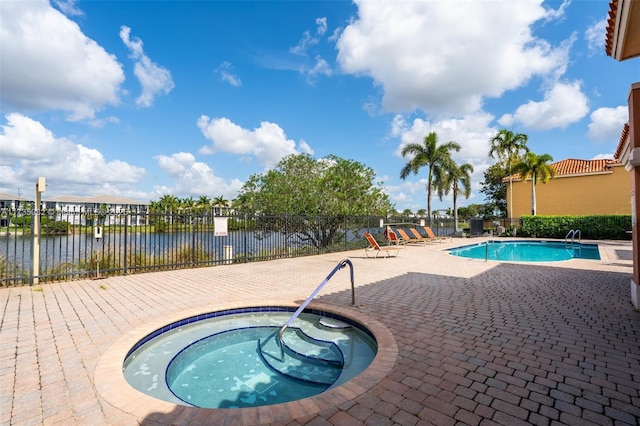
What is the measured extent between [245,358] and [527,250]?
19.1 metres

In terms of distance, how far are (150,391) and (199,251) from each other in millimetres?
Answer: 8023

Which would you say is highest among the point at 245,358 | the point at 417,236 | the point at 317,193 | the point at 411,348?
the point at 317,193

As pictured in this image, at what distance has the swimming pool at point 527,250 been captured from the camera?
583 inches

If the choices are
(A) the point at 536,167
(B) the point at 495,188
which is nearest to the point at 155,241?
(A) the point at 536,167

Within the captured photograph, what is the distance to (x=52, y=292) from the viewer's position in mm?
6086

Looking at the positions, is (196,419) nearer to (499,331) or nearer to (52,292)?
(499,331)

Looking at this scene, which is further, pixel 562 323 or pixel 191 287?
pixel 191 287

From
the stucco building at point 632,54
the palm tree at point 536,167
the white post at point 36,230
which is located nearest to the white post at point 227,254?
the white post at point 36,230

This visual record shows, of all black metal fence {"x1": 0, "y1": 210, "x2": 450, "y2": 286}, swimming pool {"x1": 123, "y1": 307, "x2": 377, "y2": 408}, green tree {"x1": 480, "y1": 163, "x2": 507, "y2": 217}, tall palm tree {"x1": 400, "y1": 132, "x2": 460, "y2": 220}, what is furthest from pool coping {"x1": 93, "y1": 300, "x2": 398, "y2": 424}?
green tree {"x1": 480, "y1": 163, "x2": 507, "y2": 217}

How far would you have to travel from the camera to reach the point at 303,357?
3816 millimetres

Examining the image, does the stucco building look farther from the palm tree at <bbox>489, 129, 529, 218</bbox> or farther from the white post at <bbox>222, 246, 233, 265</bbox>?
the palm tree at <bbox>489, 129, 529, 218</bbox>

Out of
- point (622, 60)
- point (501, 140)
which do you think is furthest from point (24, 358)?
point (501, 140)

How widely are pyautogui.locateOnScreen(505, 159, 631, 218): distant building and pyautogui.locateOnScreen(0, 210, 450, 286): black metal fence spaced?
22236mm

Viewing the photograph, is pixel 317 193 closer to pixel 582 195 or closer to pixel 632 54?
pixel 632 54
